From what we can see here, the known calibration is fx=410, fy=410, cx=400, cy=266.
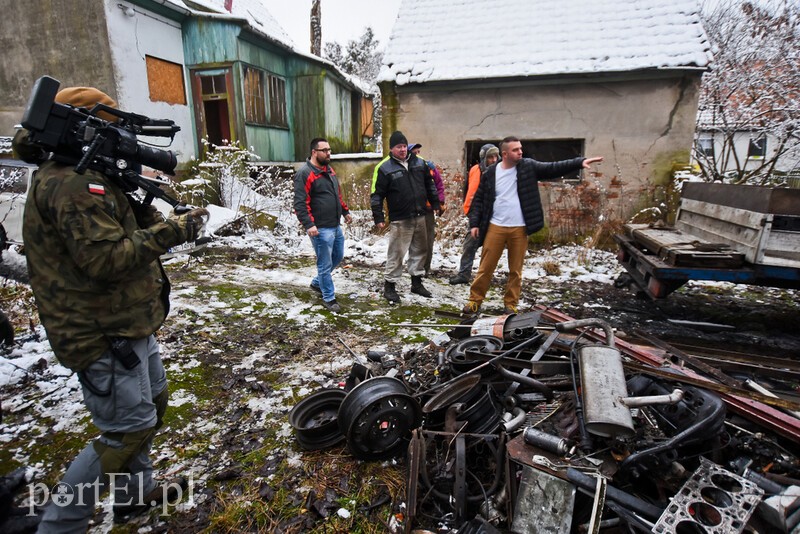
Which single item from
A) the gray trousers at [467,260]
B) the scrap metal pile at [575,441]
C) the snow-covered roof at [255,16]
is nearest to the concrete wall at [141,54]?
the snow-covered roof at [255,16]

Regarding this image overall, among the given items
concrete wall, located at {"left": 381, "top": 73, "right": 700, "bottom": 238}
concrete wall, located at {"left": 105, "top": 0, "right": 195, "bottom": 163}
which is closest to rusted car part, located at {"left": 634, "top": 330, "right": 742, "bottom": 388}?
concrete wall, located at {"left": 381, "top": 73, "right": 700, "bottom": 238}

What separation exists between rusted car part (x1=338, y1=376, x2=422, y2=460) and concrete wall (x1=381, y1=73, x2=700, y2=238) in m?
6.71

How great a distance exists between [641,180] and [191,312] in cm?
806

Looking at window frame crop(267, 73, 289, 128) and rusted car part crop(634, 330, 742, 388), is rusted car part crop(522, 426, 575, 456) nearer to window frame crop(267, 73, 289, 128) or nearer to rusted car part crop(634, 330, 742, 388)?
rusted car part crop(634, 330, 742, 388)

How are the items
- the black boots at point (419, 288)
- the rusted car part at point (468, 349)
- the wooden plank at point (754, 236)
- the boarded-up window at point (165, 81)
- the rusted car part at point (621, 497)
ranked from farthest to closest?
1. the boarded-up window at point (165, 81)
2. the black boots at point (419, 288)
3. the wooden plank at point (754, 236)
4. the rusted car part at point (468, 349)
5. the rusted car part at point (621, 497)

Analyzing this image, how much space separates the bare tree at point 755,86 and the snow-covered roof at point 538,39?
2.73 m

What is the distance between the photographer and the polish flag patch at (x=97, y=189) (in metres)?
1.72

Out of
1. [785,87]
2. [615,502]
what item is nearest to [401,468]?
[615,502]

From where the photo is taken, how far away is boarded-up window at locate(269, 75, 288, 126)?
1289 cm

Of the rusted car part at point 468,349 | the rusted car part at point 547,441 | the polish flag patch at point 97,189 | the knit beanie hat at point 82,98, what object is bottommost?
the rusted car part at point 468,349

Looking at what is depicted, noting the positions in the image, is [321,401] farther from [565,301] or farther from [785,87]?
[785,87]

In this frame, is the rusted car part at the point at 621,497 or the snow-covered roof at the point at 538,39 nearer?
the rusted car part at the point at 621,497

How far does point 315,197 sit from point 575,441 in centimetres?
392

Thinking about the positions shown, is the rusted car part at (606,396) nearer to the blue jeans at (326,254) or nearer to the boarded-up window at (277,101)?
the blue jeans at (326,254)
